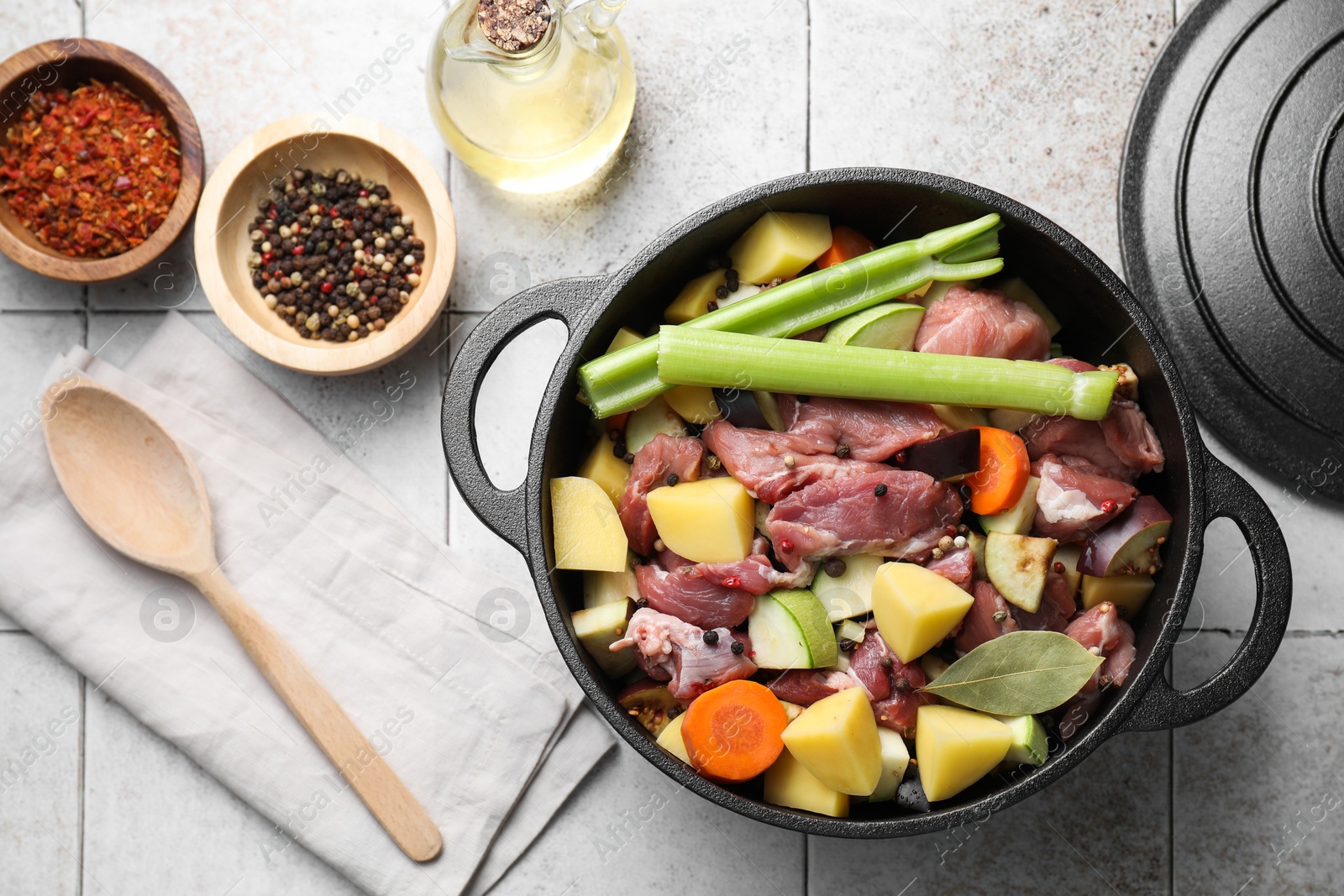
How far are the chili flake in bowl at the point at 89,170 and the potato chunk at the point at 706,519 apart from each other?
1.38 meters

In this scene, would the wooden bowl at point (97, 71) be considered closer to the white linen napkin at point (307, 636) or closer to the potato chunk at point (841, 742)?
the white linen napkin at point (307, 636)

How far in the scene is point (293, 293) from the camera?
2139mm

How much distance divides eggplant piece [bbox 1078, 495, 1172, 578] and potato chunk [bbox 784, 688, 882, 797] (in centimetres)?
51

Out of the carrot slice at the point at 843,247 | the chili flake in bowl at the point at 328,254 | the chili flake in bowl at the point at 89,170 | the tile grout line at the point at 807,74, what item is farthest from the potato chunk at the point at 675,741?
the chili flake in bowl at the point at 89,170

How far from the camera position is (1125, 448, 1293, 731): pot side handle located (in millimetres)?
1566

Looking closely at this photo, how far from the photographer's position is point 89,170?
2.08 m

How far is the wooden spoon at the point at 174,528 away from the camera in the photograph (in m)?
2.09

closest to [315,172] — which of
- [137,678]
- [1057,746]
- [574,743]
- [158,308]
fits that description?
[158,308]

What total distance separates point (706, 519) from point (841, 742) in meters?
0.44

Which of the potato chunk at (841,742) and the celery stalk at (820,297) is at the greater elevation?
the celery stalk at (820,297)

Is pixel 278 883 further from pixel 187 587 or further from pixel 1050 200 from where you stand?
pixel 1050 200

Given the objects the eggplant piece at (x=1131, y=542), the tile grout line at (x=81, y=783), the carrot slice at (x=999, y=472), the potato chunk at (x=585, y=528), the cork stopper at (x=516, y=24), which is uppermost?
the cork stopper at (x=516, y=24)

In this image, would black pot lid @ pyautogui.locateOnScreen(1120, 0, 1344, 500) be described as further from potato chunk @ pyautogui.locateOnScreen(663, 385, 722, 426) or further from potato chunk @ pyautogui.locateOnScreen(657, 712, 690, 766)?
potato chunk @ pyautogui.locateOnScreen(657, 712, 690, 766)

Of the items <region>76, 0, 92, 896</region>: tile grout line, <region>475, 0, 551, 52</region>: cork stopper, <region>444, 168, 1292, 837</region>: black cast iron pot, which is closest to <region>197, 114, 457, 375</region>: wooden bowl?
<region>475, 0, 551, 52</region>: cork stopper
